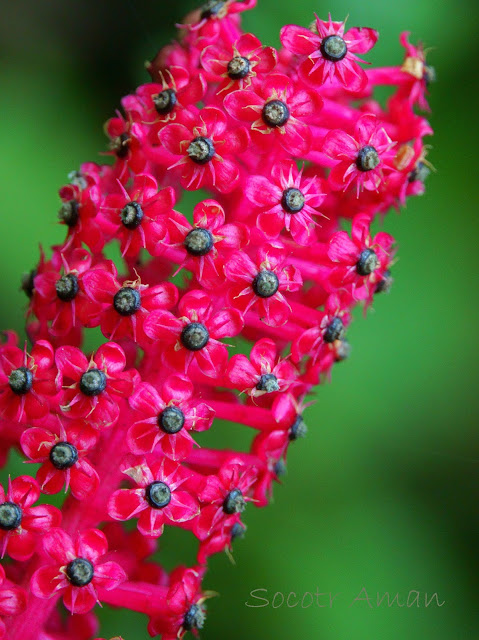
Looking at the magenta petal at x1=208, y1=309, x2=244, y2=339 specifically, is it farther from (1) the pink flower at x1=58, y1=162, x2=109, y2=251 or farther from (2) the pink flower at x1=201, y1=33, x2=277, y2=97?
(2) the pink flower at x1=201, y1=33, x2=277, y2=97

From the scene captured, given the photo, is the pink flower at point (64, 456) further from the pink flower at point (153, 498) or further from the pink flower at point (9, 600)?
the pink flower at point (9, 600)

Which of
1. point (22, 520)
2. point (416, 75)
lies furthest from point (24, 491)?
point (416, 75)

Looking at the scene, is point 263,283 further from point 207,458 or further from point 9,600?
point 9,600

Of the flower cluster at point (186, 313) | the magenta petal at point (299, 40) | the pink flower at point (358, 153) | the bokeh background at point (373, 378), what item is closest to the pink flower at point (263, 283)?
the flower cluster at point (186, 313)

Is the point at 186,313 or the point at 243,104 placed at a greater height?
the point at 243,104

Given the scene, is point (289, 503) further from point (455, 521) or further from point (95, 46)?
point (95, 46)

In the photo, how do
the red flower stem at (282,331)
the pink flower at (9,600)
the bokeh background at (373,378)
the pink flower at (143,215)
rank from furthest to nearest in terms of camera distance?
the bokeh background at (373,378) → the red flower stem at (282,331) → the pink flower at (143,215) → the pink flower at (9,600)

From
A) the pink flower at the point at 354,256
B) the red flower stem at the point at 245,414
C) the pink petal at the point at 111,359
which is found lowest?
the red flower stem at the point at 245,414

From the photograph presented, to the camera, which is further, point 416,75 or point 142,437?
point 416,75
